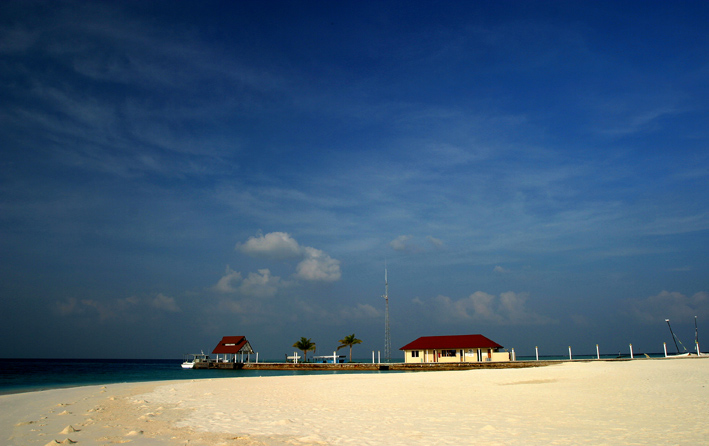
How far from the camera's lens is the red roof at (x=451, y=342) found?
183ft

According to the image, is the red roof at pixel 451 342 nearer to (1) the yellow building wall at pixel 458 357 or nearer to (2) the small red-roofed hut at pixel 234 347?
(1) the yellow building wall at pixel 458 357

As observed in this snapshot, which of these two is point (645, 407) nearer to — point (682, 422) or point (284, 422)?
point (682, 422)

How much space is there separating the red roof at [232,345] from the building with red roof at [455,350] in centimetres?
2764

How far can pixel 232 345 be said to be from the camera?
73562 mm

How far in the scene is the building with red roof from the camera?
5516 centimetres

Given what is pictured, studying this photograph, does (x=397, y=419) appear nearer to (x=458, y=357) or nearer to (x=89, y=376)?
(x=458, y=357)

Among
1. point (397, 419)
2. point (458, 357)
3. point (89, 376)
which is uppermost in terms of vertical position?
point (397, 419)

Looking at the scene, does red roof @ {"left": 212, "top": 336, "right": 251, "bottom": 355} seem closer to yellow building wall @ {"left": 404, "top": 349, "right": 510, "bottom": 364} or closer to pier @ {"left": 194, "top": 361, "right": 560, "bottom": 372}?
pier @ {"left": 194, "top": 361, "right": 560, "bottom": 372}

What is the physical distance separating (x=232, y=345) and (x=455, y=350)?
37267mm

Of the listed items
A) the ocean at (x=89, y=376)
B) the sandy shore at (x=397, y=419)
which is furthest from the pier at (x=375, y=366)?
the sandy shore at (x=397, y=419)

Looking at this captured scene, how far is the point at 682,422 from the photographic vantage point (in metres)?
9.74

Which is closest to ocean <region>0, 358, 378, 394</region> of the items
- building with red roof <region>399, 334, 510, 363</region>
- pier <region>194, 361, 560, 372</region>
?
pier <region>194, 361, 560, 372</region>

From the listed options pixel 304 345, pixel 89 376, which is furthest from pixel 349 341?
pixel 89 376

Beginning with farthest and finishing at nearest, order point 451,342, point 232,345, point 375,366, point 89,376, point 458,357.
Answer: point 232,345 → point 375,366 → point 451,342 → point 458,357 → point 89,376
